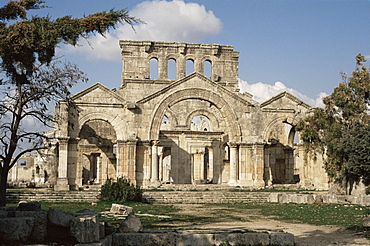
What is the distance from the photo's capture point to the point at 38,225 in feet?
30.6

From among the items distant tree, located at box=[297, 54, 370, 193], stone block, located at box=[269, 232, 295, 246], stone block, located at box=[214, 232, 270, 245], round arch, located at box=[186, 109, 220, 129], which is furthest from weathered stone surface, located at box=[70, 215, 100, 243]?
round arch, located at box=[186, 109, 220, 129]

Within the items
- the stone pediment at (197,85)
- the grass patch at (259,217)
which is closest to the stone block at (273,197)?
the grass patch at (259,217)

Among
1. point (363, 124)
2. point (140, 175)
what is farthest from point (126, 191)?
point (363, 124)

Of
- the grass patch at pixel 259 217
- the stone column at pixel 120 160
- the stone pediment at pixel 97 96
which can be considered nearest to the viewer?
the grass patch at pixel 259 217

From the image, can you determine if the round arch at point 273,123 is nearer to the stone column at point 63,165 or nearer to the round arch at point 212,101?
the round arch at point 212,101

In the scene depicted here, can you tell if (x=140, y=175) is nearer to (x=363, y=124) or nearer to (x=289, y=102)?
(x=289, y=102)

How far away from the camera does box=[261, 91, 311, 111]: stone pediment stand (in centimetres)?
3312

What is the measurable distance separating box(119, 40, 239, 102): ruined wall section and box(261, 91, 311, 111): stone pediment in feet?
23.2

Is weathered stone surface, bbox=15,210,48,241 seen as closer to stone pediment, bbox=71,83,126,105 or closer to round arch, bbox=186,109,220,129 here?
stone pediment, bbox=71,83,126,105

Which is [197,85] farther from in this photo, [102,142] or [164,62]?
[102,142]

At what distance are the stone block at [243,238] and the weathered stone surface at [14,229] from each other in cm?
395

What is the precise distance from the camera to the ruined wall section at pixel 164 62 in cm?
3834

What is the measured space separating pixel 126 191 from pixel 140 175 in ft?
25.3

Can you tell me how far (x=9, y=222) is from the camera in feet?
28.7
